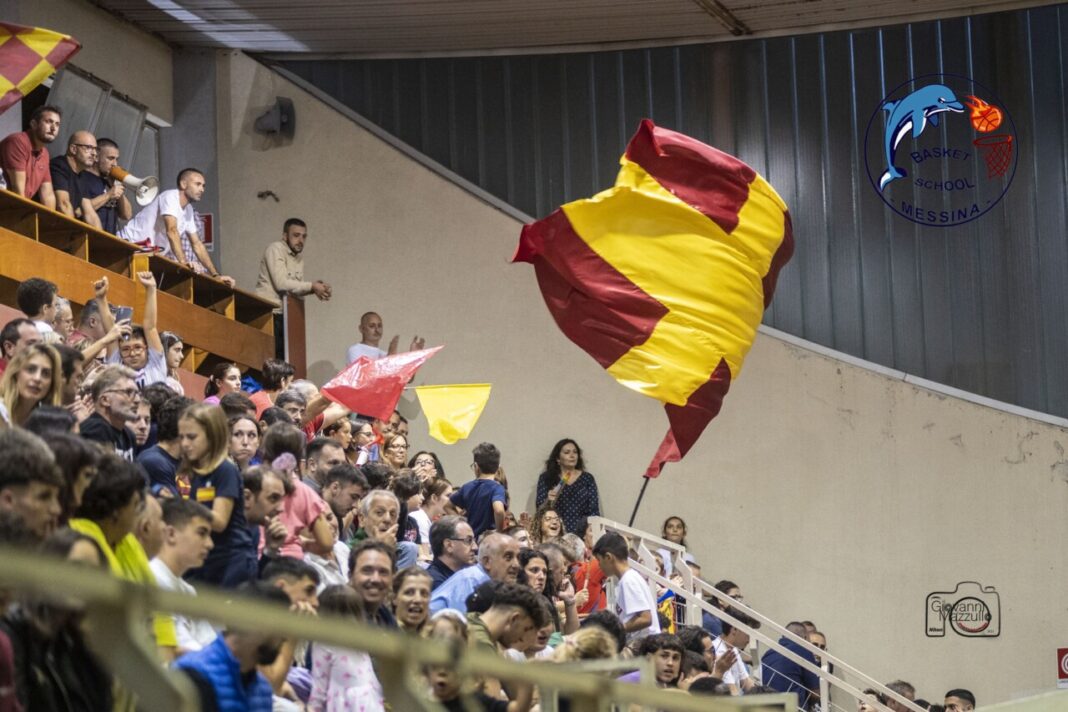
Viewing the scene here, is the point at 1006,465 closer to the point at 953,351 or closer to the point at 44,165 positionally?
the point at 953,351

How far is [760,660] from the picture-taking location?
10312mm

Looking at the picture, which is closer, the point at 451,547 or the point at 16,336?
the point at 16,336

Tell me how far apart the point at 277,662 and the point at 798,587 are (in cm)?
930

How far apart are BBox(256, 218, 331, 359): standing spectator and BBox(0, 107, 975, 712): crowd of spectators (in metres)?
2.15

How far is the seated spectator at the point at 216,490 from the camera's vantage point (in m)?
4.96

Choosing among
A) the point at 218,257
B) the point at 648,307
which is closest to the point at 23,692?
the point at 648,307

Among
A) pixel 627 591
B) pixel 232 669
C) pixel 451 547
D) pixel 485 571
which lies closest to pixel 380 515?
pixel 485 571

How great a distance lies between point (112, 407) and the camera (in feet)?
18.3

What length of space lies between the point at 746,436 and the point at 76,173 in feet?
18.4

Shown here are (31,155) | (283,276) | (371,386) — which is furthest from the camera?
(283,276)

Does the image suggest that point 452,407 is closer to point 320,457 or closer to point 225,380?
point 225,380

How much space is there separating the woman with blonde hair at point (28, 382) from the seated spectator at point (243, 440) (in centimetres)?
108

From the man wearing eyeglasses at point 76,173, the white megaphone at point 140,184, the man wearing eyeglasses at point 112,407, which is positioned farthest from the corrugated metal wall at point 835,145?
the man wearing eyeglasses at point 112,407

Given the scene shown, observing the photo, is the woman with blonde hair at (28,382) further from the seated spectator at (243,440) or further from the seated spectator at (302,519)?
the seated spectator at (243,440)
